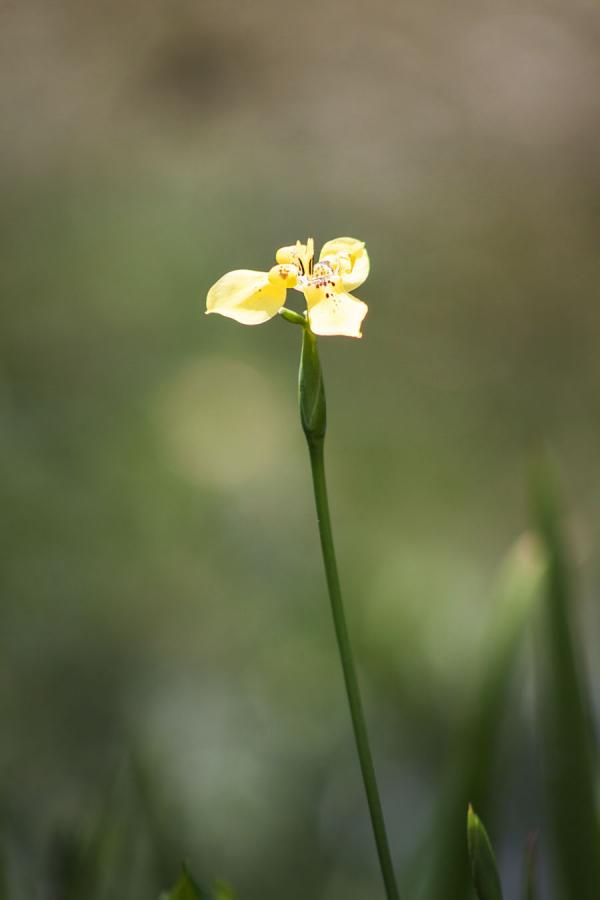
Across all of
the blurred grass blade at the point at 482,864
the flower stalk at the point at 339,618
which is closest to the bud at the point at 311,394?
A: the flower stalk at the point at 339,618

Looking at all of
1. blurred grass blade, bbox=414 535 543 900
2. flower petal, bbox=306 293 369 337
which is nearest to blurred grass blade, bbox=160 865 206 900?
blurred grass blade, bbox=414 535 543 900

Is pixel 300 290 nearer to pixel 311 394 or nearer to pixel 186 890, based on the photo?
pixel 311 394

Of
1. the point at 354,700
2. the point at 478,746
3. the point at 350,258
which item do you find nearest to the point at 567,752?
the point at 478,746

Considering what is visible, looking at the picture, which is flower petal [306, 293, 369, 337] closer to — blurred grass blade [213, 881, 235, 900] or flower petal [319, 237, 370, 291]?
flower petal [319, 237, 370, 291]

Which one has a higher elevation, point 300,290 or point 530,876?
point 300,290

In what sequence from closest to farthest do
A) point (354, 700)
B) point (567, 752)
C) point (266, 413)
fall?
point (354, 700), point (567, 752), point (266, 413)
